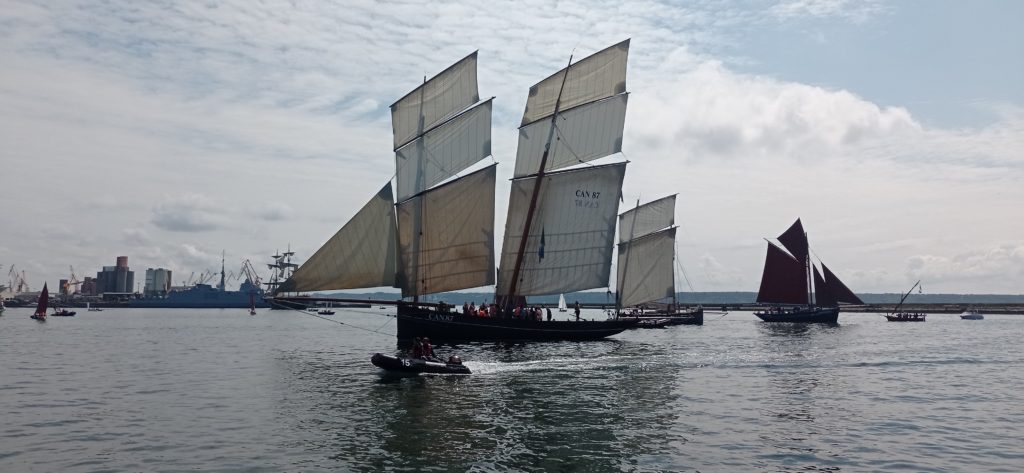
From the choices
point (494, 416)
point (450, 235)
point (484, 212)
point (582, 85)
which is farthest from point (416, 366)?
point (582, 85)

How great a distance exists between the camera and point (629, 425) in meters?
29.8

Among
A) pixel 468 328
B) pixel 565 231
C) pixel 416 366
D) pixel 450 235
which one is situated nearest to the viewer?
pixel 416 366

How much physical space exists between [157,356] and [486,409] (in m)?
40.7

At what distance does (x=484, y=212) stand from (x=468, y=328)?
412 inches

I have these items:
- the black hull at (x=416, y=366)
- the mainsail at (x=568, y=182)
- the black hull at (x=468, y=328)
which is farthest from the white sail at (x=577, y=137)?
the black hull at (x=416, y=366)

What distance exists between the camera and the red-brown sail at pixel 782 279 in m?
124

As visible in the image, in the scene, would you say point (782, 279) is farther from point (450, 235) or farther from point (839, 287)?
point (450, 235)

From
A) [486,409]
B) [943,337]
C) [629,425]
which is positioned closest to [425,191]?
[486,409]

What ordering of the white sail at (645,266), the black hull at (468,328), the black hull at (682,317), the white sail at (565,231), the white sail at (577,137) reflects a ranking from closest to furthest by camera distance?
the black hull at (468,328) → the white sail at (565,231) → the white sail at (577,137) → the white sail at (645,266) → the black hull at (682,317)

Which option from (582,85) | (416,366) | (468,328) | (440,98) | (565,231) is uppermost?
(582,85)

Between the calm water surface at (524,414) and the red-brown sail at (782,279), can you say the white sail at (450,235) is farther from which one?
the red-brown sail at (782,279)

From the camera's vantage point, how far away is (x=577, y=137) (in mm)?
75062

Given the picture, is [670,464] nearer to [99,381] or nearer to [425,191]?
[99,381]

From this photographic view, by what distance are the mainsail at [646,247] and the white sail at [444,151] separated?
41031 mm
